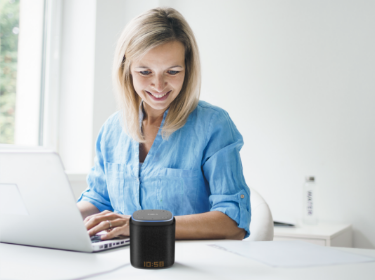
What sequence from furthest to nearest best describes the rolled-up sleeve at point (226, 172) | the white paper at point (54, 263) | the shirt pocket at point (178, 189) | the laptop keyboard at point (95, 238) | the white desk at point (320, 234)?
the white desk at point (320, 234) → the shirt pocket at point (178, 189) → the rolled-up sleeve at point (226, 172) → the laptop keyboard at point (95, 238) → the white paper at point (54, 263)

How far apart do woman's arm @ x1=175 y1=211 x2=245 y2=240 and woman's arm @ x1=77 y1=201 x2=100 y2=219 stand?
0.36 m

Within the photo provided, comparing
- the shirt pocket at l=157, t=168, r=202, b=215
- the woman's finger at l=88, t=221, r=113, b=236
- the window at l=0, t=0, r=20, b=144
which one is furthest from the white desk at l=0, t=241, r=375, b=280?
the window at l=0, t=0, r=20, b=144

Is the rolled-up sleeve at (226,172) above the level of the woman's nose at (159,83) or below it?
below

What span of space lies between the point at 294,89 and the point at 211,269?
1.77m

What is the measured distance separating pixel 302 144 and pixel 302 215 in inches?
15.5

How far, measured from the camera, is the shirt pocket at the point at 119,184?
1175mm

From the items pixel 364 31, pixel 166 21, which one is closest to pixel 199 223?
pixel 166 21

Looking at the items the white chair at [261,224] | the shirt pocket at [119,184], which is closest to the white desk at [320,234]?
the white chair at [261,224]

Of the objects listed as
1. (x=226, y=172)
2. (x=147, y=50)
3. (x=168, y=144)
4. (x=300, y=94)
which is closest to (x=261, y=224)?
(x=226, y=172)

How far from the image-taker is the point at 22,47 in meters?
2.23

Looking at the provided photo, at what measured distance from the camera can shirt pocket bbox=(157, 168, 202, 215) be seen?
1109 millimetres

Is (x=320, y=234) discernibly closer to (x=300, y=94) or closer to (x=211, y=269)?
(x=300, y=94)

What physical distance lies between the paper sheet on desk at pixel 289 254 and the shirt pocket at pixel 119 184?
45 centimetres

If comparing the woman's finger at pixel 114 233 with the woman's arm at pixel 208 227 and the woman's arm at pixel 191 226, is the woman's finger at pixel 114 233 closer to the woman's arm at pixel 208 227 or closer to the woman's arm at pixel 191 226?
the woman's arm at pixel 191 226
